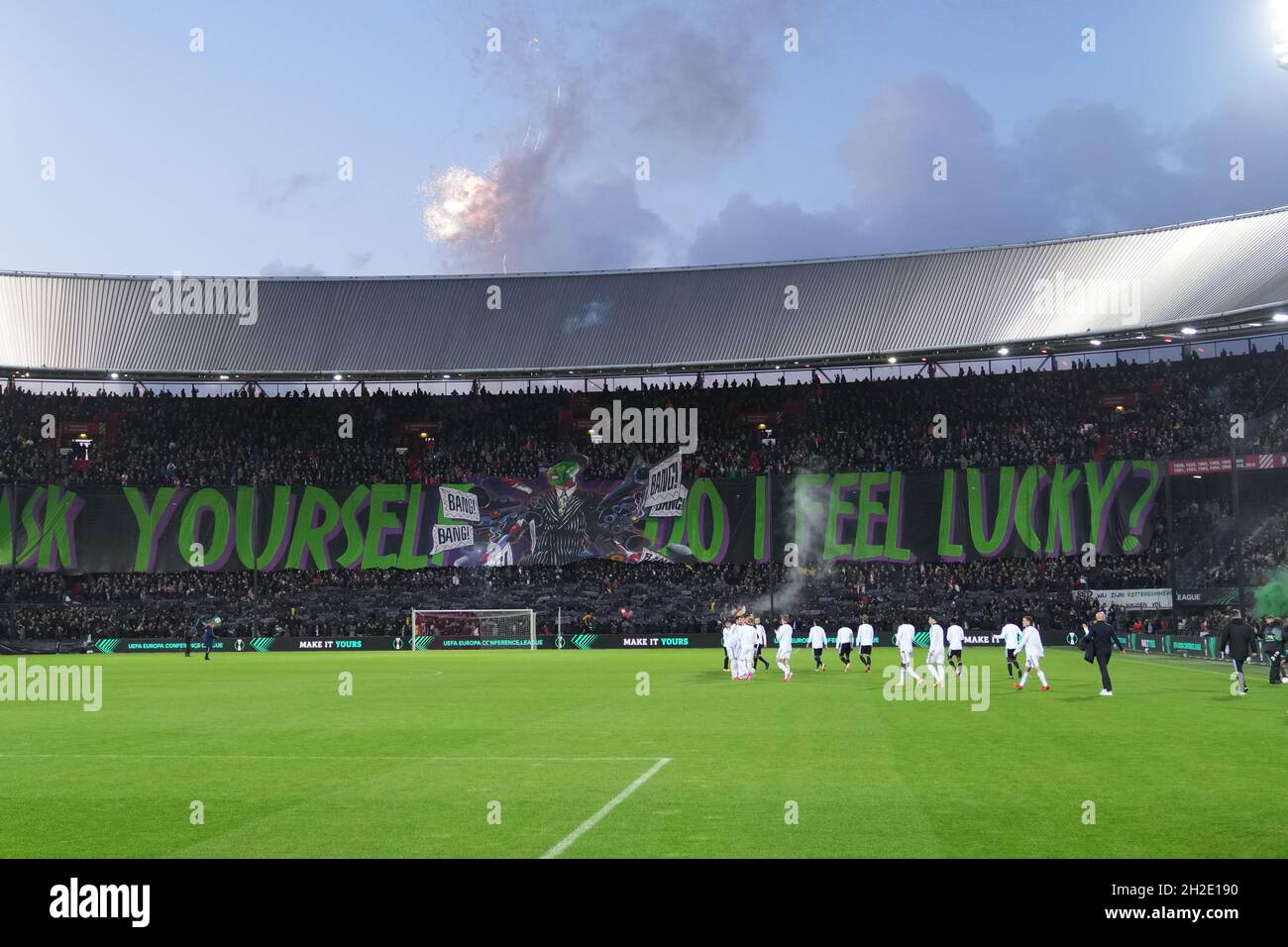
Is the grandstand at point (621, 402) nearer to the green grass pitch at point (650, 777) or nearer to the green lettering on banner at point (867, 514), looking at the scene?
the green lettering on banner at point (867, 514)

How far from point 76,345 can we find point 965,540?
55679mm

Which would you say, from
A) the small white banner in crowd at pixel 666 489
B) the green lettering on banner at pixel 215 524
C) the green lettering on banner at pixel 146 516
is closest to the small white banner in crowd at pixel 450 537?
the small white banner in crowd at pixel 666 489

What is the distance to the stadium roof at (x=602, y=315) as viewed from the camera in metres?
70.7

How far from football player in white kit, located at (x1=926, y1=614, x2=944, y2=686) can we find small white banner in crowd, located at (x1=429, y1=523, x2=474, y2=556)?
146ft

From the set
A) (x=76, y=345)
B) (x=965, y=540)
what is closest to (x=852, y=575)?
(x=965, y=540)

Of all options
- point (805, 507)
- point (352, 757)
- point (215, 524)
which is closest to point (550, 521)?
point (805, 507)

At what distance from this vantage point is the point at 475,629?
7019 centimetres

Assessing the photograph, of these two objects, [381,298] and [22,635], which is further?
[381,298]

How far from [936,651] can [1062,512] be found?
3741cm

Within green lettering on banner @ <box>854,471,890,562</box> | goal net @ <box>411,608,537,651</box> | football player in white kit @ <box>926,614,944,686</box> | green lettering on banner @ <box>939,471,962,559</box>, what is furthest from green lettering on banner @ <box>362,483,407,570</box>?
football player in white kit @ <box>926,614,944,686</box>

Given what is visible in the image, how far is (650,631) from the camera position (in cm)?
6781

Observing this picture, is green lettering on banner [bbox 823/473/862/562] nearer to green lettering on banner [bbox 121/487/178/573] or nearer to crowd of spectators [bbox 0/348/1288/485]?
crowd of spectators [bbox 0/348/1288/485]
